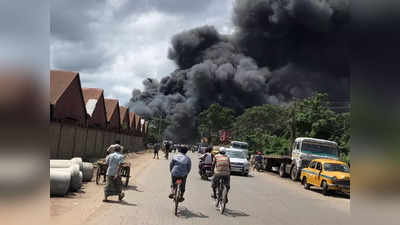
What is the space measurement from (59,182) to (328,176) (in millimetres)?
10127

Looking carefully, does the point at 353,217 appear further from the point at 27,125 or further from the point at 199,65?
the point at 199,65

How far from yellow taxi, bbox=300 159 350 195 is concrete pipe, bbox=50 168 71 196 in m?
9.87

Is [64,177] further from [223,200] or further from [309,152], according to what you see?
[309,152]

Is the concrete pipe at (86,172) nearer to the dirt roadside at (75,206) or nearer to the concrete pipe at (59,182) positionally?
the dirt roadside at (75,206)

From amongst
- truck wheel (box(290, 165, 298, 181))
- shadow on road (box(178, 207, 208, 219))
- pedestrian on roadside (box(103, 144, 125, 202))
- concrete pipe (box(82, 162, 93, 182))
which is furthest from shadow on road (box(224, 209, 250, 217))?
truck wheel (box(290, 165, 298, 181))

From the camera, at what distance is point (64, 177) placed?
1027 cm

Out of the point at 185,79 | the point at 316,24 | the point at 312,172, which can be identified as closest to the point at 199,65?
the point at 185,79

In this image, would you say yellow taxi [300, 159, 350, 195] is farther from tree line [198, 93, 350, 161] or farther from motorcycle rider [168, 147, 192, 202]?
motorcycle rider [168, 147, 192, 202]

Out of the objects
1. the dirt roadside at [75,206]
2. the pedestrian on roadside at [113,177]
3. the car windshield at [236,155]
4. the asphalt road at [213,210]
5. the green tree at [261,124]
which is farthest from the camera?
the green tree at [261,124]

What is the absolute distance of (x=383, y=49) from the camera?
2430 mm

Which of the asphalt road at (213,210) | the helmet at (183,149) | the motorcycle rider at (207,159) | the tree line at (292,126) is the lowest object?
the asphalt road at (213,210)

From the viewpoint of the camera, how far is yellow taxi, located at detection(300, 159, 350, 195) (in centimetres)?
1445

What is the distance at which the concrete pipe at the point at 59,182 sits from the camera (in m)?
10.2

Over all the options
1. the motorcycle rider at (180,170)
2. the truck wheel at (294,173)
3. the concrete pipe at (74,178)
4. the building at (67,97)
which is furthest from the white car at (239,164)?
the motorcycle rider at (180,170)
